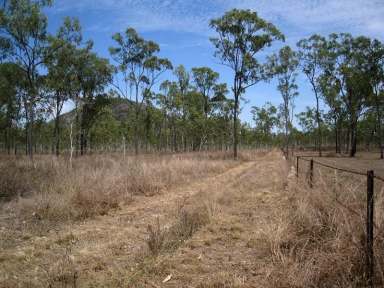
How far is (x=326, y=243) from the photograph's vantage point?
4492 millimetres

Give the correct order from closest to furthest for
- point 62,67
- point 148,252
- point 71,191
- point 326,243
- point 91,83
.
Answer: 1. point 326,243
2. point 148,252
3. point 71,191
4. point 62,67
5. point 91,83

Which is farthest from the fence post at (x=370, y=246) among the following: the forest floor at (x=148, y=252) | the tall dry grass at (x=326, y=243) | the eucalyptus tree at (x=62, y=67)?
the eucalyptus tree at (x=62, y=67)

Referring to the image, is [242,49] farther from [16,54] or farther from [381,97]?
[381,97]

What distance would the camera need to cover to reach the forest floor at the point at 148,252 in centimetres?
419

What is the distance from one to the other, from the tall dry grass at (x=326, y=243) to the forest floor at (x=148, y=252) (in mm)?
251

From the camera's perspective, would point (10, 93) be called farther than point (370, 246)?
Yes

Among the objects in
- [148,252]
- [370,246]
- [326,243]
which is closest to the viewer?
[370,246]

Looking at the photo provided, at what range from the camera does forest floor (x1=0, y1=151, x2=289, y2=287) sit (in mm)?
4188

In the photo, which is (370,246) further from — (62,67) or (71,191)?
(62,67)

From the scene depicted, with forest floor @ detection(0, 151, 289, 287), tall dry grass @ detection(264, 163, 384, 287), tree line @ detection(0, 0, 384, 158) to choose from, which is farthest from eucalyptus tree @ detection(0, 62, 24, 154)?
tall dry grass @ detection(264, 163, 384, 287)

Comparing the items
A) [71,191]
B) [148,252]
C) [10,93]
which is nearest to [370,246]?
[148,252]

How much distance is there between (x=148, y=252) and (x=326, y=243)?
101 inches

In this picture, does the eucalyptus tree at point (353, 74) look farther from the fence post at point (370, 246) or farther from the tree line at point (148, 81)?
the fence post at point (370, 246)

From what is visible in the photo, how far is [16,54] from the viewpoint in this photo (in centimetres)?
2284
